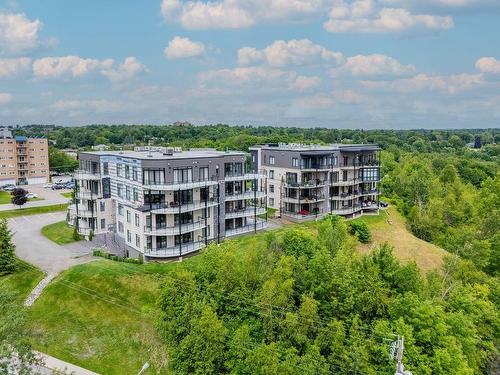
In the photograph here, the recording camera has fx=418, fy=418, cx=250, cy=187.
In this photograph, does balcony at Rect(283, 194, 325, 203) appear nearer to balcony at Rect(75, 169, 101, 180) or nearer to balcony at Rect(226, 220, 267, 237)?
balcony at Rect(226, 220, 267, 237)

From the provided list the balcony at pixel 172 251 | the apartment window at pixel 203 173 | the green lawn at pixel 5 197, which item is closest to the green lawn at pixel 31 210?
the green lawn at pixel 5 197

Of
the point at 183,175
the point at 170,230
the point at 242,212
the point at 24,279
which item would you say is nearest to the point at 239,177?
the point at 242,212

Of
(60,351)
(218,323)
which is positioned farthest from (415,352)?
(60,351)

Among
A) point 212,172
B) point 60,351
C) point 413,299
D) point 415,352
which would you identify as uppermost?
point 212,172

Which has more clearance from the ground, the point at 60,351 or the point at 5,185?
the point at 5,185

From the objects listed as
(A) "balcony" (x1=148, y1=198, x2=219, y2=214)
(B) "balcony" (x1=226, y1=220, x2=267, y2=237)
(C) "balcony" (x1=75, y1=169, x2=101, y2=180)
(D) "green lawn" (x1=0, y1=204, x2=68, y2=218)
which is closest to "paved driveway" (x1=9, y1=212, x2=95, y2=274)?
(C) "balcony" (x1=75, y1=169, x2=101, y2=180)

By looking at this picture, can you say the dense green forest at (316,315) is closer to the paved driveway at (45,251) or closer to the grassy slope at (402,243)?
the grassy slope at (402,243)

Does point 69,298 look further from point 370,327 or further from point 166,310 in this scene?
point 370,327
